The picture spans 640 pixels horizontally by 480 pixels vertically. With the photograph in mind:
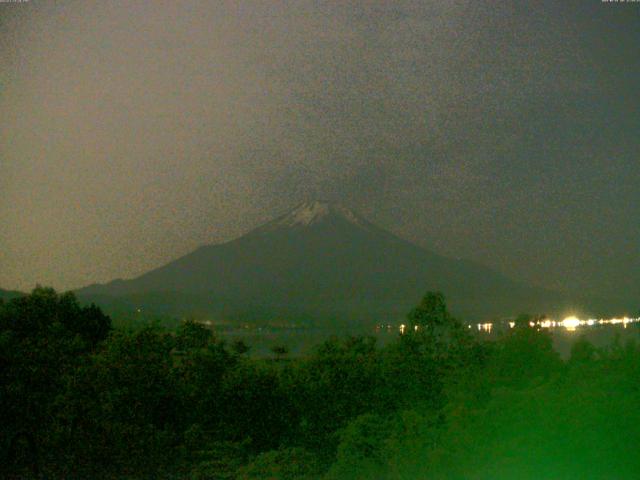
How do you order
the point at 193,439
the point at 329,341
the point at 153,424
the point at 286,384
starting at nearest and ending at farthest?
the point at 193,439
the point at 153,424
the point at 286,384
the point at 329,341

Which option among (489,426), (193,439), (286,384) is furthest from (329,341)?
(489,426)

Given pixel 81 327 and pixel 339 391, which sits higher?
pixel 81 327

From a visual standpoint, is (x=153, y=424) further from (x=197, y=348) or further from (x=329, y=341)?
(x=329, y=341)

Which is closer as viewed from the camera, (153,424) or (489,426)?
(489,426)

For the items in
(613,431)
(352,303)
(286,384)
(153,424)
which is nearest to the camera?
(613,431)

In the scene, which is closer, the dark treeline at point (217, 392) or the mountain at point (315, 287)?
the dark treeline at point (217, 392)

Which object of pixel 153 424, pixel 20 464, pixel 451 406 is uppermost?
pixel 451 406

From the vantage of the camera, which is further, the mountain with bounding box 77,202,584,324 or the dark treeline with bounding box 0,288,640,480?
the mountain with bounding box 77,202,584,324

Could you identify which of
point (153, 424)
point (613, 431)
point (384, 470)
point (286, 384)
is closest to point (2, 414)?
point (153, 424)

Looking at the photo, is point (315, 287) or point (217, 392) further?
point (315, 287)

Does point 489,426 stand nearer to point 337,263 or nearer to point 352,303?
point 352,303
